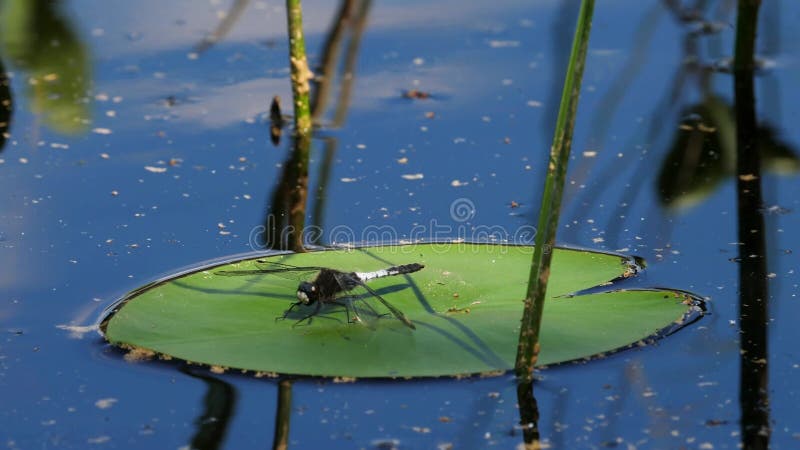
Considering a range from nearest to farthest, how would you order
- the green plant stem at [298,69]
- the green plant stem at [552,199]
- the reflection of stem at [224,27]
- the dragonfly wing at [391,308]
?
the green plant stem at [552,199] → the dragonfly wing at [391,308] → the green plant stem at [298,69] → the reflection of stem at [224,27]

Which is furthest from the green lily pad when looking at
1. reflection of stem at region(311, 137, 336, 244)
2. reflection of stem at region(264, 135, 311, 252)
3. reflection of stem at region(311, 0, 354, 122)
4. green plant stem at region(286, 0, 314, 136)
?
reflection of stem at region(311, 0, 354, 122)

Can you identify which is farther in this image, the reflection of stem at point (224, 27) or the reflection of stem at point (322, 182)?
the reflection of stem at point (224, 27)

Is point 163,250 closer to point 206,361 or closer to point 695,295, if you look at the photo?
point 206,361

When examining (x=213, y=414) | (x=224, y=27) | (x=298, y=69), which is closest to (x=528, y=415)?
(x=213, y=414)

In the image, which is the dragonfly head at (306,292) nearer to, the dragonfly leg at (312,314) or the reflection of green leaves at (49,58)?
the dragonfly leg at (312,314)

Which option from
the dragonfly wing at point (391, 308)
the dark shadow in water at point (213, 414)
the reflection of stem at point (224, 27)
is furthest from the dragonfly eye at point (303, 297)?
the reflection of stem at point (224, 27)

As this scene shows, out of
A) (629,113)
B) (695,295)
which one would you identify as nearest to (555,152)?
(695,295)

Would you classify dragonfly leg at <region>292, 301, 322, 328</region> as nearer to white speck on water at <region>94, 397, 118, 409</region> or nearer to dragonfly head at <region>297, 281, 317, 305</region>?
dragonfly head at <region>297, 281, 317, 305</region>
